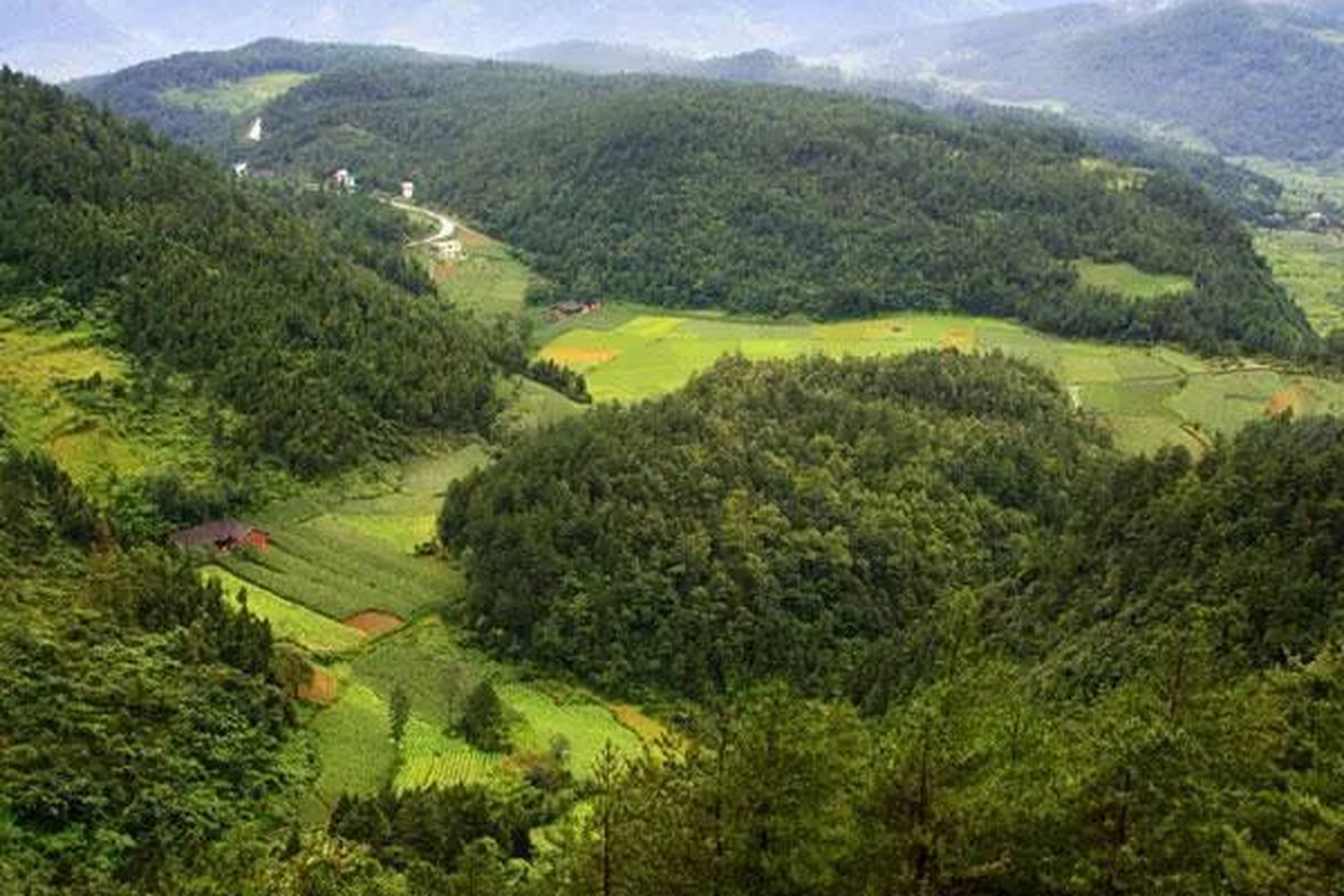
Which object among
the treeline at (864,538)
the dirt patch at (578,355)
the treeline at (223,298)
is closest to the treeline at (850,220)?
the dirt patch at (578,355)

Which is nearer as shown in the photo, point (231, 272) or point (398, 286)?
point (231, 272)

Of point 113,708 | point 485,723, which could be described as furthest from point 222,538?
point 113,708

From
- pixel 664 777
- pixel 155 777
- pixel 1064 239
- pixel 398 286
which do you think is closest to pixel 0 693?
pixel 155 777

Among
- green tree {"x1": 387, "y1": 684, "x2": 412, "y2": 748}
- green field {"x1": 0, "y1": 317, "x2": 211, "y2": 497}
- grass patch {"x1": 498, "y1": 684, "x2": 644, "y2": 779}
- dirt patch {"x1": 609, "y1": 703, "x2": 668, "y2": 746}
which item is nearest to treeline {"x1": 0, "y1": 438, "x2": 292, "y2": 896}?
green tree {"x1": 387, "y1": 684, "x2": 412, "y2": 748}

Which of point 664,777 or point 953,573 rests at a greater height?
point 664,777

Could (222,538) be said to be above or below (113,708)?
below

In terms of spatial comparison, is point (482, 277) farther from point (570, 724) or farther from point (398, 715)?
point (398, 715)

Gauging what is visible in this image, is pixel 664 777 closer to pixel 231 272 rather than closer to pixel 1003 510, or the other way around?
pixel 1003 510
